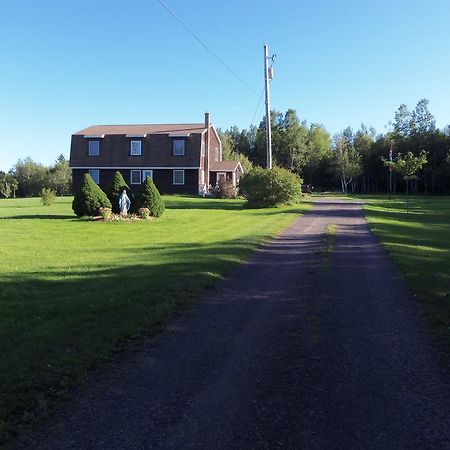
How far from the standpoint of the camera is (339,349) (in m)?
5.69

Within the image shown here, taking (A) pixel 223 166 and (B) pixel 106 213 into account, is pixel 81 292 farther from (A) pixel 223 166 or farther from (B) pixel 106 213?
(A) pixel 223 166

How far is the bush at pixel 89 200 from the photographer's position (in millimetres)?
23297

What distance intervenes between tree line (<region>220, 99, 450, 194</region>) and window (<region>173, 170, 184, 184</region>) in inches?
1093

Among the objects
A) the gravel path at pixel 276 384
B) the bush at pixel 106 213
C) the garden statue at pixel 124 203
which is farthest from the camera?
the garden statue at pixel 124 203

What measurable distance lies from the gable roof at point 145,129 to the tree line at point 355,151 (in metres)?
24.7

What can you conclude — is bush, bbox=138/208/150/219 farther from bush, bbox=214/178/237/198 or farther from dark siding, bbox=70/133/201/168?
dark siding, bbox=70/133/201/168

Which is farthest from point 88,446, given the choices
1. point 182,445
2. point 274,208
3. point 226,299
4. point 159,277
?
point 274,208

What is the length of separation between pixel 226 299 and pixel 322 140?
97082 millimetres

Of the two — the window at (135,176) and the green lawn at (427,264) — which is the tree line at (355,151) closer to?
the window at (135,176)

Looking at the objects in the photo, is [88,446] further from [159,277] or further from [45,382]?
[159,277]

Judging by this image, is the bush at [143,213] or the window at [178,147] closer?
the bush at [143,213]

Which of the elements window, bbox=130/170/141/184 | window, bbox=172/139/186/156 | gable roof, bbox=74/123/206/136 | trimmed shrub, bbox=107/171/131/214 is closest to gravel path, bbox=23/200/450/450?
trimmed shrub, bbox=107/171/131/214

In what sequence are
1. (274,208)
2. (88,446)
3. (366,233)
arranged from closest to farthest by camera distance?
(88,446) → (366,233) → (274,208)

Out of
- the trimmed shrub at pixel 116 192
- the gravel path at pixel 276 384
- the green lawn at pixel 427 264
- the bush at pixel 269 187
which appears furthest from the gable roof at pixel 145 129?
the gravel path at pixel 276 384
